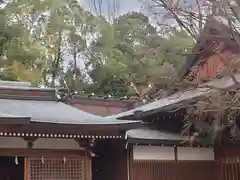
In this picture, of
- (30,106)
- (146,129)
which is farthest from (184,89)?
(30,106)

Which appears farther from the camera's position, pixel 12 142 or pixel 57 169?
pixel 57 169

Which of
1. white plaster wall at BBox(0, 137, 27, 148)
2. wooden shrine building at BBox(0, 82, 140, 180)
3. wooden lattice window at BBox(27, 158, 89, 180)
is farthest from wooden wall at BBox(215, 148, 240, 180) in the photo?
white plaster wall at BBox(0, 137, 27, 148)

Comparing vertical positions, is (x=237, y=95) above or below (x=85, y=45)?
below

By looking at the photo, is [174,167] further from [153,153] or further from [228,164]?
[228,164]

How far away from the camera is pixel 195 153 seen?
1048 centimetres

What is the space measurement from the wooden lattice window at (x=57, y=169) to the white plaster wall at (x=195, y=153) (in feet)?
7.47

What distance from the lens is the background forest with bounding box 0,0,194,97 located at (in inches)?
712

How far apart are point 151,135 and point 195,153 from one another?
1.29m

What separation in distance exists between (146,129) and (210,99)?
8.31ft

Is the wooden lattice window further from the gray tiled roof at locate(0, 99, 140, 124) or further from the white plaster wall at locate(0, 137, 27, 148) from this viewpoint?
the gray tiled roof at locate(0, 99, 140, 124)

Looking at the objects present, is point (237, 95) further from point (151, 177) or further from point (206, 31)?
point (151, 177)

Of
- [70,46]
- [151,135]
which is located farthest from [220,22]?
[70,46]

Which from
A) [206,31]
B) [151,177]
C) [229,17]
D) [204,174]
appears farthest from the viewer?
[204,174]

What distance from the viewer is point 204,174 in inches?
411
